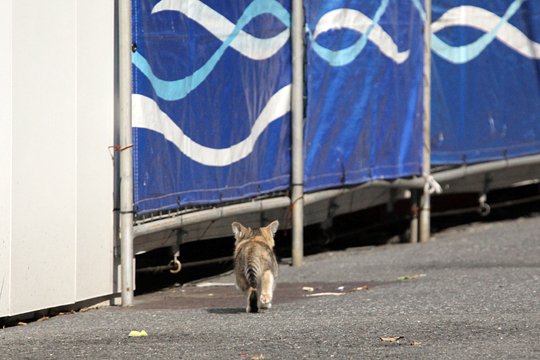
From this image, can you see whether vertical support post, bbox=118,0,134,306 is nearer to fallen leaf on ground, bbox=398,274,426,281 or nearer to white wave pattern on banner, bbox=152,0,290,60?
white wave pattern on banner, bbox=152,0,290,60

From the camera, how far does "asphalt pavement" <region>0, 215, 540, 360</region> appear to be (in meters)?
8.65

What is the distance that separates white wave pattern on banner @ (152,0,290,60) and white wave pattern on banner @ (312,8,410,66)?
56cm

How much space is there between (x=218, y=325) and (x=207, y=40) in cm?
378

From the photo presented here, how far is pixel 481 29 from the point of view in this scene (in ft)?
57.2

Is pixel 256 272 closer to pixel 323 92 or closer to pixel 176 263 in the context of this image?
pixel 176 263

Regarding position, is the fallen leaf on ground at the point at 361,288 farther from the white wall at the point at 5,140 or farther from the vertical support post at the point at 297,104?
the white wall at the point at 5,140

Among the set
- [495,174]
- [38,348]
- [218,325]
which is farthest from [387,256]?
[38,348]

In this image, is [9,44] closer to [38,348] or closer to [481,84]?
[38,348]

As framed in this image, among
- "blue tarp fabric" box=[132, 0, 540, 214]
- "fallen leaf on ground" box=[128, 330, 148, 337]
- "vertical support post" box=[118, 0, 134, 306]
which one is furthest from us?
"blue tarp fabric" box=[132, 0, 540, 214]

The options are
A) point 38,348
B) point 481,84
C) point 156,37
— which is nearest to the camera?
point 38,348

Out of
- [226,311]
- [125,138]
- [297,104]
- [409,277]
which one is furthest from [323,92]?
[226,311]

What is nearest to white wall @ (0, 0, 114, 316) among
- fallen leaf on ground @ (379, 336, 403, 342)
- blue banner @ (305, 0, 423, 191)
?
fallen leaf on ground @ (379, 336, 403, 342)

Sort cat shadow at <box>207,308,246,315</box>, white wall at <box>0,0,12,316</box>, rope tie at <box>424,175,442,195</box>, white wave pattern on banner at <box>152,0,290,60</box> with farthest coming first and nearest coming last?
rope tie at <box>424,175,442,195</box> < white wave pattern on banner at <box>152,0,290,60</box> < cat shadow at <box>207,308,246,315</box> < white wall at <box>0,0,12,316</box>

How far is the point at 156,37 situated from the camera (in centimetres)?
1202
